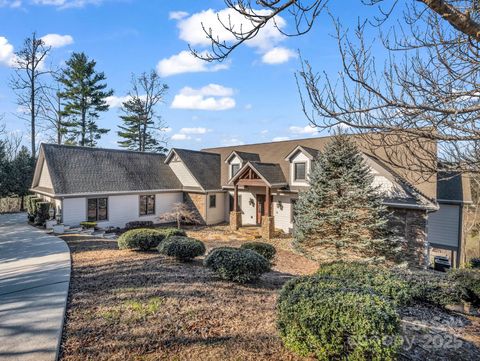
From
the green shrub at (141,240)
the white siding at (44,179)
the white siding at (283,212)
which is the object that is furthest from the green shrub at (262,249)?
the white siding at (44,179)

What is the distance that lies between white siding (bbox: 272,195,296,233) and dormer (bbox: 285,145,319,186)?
1.27 meters

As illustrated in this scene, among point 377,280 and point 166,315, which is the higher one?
point 377,280

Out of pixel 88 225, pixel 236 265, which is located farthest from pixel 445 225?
pixel 88 225

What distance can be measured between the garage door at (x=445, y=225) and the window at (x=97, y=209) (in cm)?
1984

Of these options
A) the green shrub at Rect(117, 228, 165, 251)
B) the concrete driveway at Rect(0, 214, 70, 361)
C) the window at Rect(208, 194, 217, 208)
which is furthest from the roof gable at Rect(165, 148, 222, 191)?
the concrete driveway at Rect(0, 214, 70, 361)

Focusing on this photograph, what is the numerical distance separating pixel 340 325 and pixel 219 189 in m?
18.8

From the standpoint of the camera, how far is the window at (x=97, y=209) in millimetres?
17672

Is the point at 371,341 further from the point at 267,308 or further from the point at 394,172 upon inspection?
the point at 394,172

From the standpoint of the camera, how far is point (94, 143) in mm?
32500

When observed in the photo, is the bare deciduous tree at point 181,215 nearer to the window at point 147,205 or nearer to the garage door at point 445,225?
the window at point 147,205

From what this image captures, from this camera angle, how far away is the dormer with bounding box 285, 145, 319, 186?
17.6m

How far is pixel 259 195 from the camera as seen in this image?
68.1 feet

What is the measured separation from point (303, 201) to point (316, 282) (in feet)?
30.3

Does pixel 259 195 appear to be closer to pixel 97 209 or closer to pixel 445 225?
pixel 97 209
